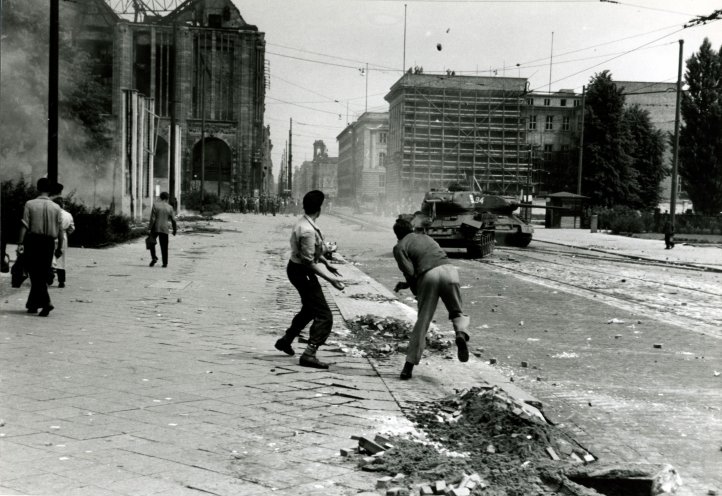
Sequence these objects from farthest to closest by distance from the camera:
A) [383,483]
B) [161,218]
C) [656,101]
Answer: [656,101] < [161,218] < [383,483]

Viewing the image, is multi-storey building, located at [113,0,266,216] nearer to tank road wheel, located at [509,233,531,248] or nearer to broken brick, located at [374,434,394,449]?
tank road wheel, located at [509,233,531,248]

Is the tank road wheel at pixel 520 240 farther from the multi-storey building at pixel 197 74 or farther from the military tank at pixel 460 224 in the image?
the multi-storey building at pixel 197 74

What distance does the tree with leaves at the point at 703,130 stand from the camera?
2068 inches

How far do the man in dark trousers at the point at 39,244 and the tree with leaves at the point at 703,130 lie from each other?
5107cm

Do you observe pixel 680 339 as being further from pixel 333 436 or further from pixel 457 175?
pixel 457 175

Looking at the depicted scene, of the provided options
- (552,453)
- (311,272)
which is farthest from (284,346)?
(552,453)

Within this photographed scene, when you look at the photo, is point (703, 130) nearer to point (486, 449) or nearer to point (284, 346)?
point (284, 346)

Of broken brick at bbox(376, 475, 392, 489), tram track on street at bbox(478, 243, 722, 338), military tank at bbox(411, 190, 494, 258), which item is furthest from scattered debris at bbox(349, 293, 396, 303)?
military tank at bbox(411, 190, 494, 258)

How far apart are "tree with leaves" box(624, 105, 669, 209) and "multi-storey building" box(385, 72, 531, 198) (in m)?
10.5

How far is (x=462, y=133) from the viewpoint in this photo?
76.2 m

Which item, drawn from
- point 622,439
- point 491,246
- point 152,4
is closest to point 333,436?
point 622,439

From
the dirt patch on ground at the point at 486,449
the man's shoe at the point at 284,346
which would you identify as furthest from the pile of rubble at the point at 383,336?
the dirt patch on ground at the point at 486,449

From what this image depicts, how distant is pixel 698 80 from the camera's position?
5344cm

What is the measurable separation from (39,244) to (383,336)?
4622 mm
